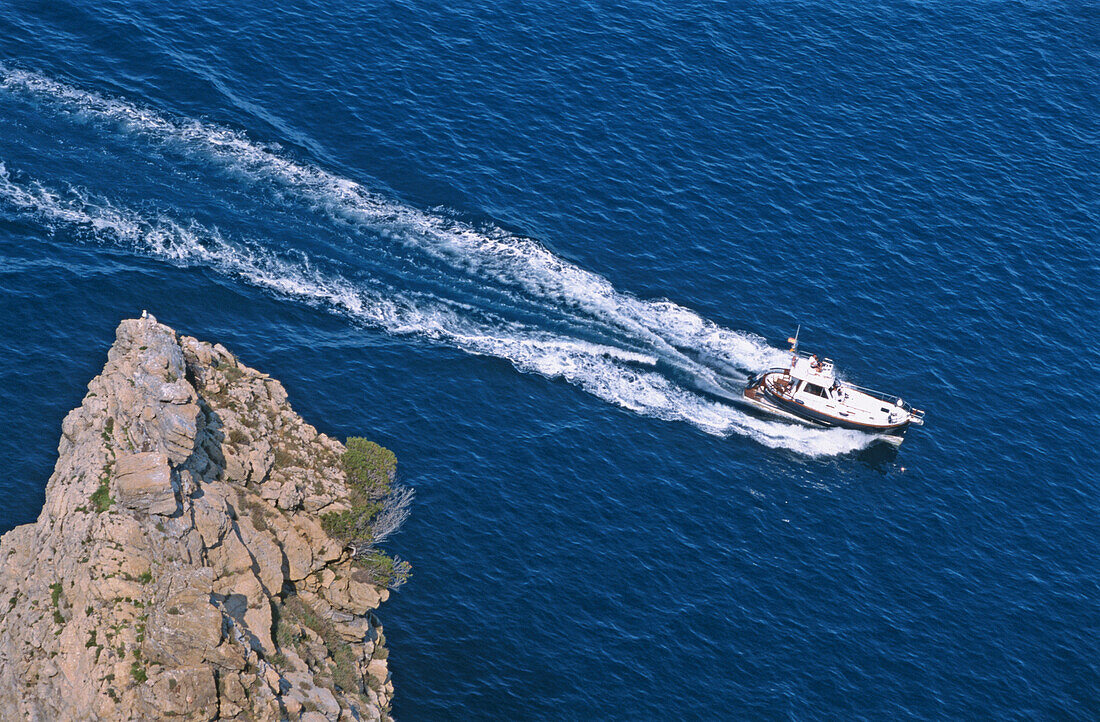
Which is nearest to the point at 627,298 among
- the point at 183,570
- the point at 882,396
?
the point at 882,396

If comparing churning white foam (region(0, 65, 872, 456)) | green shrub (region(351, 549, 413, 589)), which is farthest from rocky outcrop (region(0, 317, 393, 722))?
churning white foam (region(0, 65, 872, 456))

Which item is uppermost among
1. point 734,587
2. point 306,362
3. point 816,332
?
point 816,332

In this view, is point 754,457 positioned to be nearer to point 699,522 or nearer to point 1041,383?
point 699,522

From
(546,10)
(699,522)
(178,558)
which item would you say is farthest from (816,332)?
(178,558)

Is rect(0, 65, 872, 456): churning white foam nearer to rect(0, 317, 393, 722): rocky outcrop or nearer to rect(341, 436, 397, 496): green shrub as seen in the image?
rect(341, 436, 397, 496): green shrub

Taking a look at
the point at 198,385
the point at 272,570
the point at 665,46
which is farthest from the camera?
the point at 665,46

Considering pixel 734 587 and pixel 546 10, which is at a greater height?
pixel 546 10

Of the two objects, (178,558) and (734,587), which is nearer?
(178,558)

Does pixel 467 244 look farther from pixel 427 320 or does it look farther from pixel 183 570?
pixel 183 570
